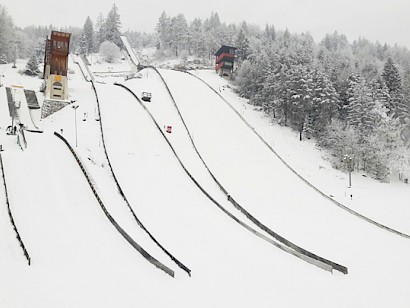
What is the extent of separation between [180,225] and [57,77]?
2715cm

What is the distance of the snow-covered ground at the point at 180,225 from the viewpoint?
36.3 feet

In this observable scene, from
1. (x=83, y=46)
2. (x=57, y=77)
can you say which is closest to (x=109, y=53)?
(x=83, y=46)

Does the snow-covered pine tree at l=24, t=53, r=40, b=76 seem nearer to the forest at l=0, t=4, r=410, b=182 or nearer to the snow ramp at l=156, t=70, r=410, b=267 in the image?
the snow ramp at l=156, t=70, r=410, b=267

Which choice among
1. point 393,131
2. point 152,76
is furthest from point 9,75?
point 393,131

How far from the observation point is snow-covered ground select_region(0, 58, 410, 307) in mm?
11055

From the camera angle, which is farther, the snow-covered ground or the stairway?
the stairway

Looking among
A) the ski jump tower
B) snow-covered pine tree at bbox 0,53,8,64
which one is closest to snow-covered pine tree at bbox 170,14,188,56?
snow-covered pine tree at bbox 0,53,8,64

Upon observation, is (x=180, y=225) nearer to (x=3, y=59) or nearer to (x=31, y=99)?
(x=31, y=99)

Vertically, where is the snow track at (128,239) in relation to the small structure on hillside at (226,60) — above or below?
below

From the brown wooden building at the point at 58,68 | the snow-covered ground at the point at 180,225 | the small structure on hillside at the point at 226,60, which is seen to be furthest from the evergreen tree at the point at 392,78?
the brown wooden building at the point at 58,68

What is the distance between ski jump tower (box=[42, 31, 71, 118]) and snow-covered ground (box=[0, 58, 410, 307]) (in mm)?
2895

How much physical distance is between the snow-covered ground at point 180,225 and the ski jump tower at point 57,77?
2.89 metres

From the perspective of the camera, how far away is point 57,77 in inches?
1444

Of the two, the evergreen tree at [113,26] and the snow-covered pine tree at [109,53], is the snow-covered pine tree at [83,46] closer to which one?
the snow-covered pine tree at [109,53]
